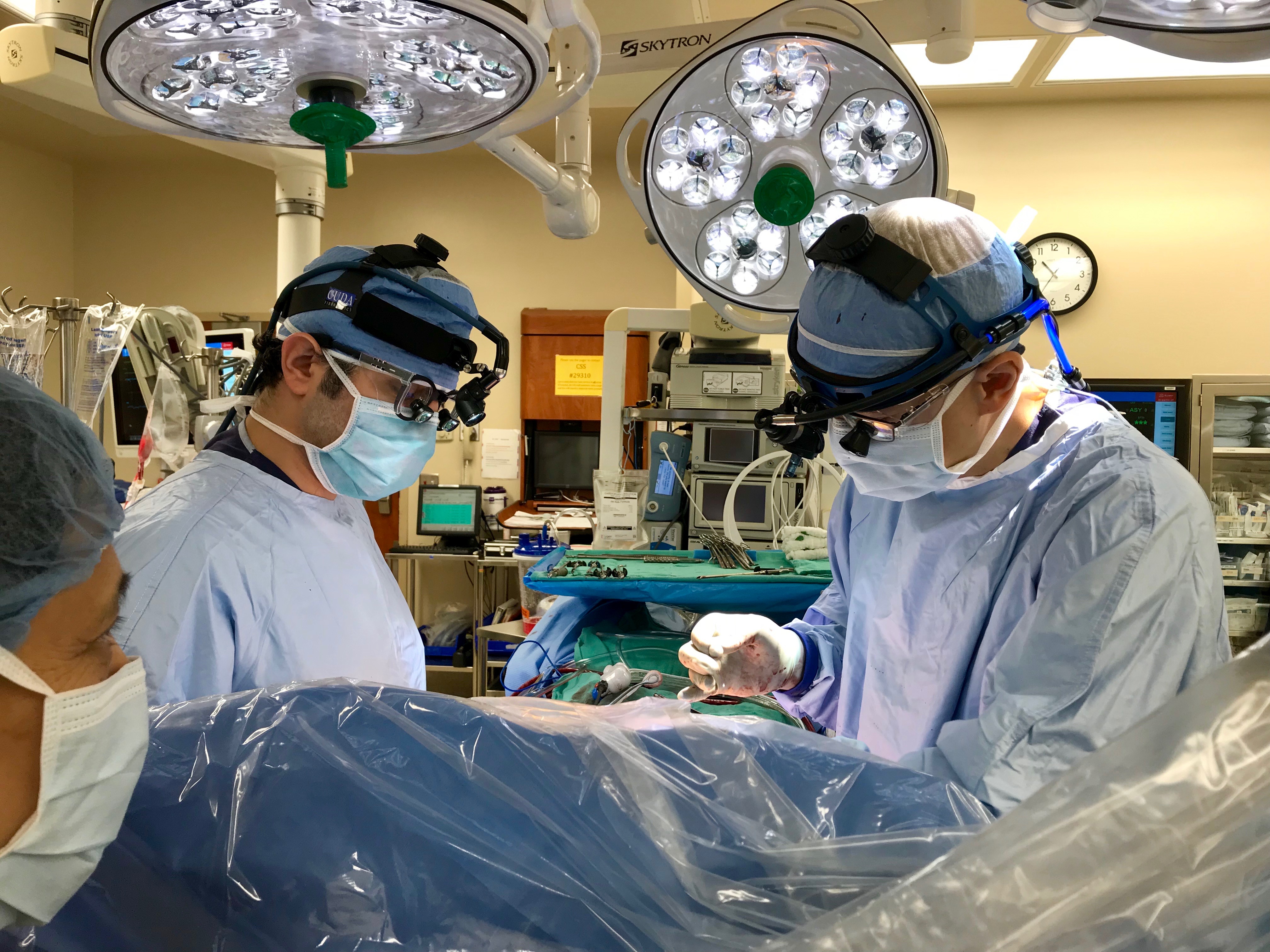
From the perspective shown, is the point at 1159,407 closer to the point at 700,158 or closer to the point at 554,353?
the point at 554,353

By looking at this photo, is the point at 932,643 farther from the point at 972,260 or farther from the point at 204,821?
the point at 204,821

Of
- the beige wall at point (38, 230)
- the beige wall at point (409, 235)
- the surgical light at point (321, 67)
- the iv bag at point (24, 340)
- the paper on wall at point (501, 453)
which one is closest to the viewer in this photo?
the surgical light at point (321, 67)

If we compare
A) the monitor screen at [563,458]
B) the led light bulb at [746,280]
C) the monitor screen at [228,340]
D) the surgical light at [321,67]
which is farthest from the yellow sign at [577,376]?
the surgical light at [321,67]

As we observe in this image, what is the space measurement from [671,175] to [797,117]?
182 mm

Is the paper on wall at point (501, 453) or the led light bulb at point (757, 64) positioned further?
the paper on wall at point (501, 453)

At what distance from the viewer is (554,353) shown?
559cm

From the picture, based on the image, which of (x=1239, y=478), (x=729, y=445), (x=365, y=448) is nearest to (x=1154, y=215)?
(x=1239, y=478)

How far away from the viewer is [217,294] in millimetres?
5902

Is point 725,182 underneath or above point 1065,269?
underneath

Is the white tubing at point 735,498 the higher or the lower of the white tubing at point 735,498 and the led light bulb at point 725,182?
the lower

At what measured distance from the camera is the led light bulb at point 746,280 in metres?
1.26

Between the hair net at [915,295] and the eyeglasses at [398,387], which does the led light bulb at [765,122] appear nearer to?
the hair net at [915,295]

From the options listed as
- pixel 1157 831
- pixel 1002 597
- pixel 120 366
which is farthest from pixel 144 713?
pixel 120 366

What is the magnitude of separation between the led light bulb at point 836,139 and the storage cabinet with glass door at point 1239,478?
373 centimetres
